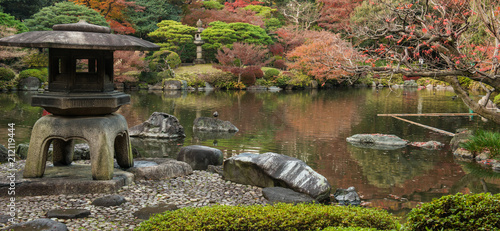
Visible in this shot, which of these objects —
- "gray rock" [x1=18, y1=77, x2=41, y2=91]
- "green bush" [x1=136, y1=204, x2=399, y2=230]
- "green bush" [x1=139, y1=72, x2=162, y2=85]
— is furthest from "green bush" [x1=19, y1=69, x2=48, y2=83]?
"green bush" [x1=136, y1=204, x2=399, y2=230]

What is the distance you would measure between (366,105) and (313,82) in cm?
1430

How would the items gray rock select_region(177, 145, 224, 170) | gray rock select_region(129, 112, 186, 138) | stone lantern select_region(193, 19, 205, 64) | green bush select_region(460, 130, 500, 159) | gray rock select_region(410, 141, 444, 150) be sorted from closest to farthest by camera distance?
gray rock select_region(177, 145, 224, 170)
green bush select_region(460, 130, 500, 159)
gray rock select_region(410, 141, 444, 150)
gray rock select_region(129, 112, 186, 138)
stone lantern select_region(193, 19, 205, 64)

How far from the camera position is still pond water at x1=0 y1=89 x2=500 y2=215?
855 cm

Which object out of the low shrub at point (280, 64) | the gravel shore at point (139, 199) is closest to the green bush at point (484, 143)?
the gravel shore at point (139, 199)

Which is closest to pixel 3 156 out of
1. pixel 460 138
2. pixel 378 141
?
pixel 378 141

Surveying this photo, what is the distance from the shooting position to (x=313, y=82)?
3819 cm

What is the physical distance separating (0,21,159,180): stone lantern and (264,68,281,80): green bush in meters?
29.9

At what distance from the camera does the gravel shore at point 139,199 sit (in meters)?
5.63

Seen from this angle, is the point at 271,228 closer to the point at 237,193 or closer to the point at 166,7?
the point at 237,193

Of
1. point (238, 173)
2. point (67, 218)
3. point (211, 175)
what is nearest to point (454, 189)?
point (238, 173)

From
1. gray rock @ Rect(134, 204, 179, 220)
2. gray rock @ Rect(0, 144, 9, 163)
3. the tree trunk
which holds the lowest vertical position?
gray rock @ Rect(134, 204, 179, 220)

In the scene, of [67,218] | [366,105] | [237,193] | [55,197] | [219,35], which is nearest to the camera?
[67,218]

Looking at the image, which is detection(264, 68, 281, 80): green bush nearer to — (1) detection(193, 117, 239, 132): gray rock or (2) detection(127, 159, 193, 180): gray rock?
(1) detection(193, 117, 239, 132): gray rock

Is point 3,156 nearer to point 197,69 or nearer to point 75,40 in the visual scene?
point 75,40
